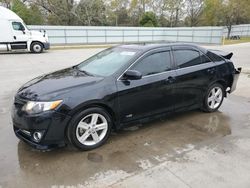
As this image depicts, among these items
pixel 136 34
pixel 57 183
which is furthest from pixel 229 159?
pixel 136 34

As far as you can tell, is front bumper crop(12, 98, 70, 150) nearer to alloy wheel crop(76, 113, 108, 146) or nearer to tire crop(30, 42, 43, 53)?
alloy wheel crop(76, 113, 108, 146)

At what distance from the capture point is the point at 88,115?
3.32 meters

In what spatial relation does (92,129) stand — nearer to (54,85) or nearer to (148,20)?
(54,85)

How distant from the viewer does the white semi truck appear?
55.3ft

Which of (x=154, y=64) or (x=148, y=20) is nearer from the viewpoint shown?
(x=154, y=64)

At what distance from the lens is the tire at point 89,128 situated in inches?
127

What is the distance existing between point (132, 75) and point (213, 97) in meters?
2.30

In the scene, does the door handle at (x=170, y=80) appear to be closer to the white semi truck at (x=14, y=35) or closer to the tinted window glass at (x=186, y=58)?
the tinted window glass at (x=186, y=58)

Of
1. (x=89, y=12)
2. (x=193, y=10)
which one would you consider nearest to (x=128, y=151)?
(x=89, y=12)

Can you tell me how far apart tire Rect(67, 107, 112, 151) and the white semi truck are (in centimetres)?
1630

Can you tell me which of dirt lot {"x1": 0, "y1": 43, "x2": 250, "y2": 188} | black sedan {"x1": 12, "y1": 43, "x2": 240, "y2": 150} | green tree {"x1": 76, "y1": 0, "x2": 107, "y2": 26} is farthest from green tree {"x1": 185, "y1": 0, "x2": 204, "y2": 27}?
dirt lot {"x1": 0, "y1": 43, "x2": 250, "y2": 188}

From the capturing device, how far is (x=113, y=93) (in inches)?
135

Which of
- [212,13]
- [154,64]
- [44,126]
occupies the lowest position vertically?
[44,126]

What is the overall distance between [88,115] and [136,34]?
3038 cm
